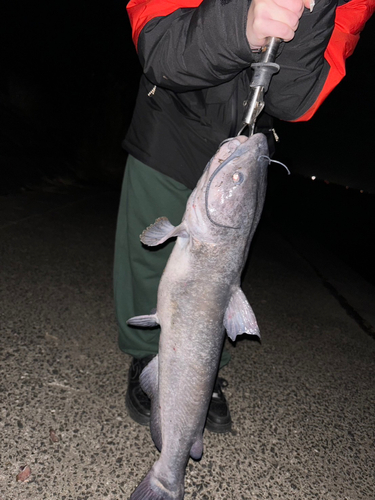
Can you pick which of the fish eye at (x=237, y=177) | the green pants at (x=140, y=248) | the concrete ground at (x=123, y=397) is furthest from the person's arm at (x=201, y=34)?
the concrete ground at (x=123, y=397)

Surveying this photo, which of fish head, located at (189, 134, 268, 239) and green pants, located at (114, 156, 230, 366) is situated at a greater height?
fish head, located at (189, 134, 268, 239)

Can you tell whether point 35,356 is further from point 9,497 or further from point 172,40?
point 172,40

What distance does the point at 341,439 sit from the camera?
2.34 metres

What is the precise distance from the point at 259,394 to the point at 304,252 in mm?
5243

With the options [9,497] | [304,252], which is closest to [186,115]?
[9,497]

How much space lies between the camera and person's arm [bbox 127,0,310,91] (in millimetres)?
1291

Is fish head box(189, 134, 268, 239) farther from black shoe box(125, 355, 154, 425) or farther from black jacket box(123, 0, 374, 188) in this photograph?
black shoe box(125, 355, 154, 425)

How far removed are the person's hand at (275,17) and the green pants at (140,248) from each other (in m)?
0.93

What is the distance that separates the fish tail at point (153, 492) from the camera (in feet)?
5.06

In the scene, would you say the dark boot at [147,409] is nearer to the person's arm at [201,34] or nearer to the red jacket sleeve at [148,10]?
the person's arm at [201,34]

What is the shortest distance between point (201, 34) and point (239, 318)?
113cm

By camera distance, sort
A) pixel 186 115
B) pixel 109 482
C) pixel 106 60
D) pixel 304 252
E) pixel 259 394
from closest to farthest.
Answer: pixel 109 482 < pixel 186 115 < pixel 259 394 < pixel 304 252 < pixel 106 60

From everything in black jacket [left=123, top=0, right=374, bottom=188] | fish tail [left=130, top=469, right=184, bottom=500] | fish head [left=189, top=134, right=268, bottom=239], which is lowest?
fish tail [left=130, top=469, right=184, bottom=500]

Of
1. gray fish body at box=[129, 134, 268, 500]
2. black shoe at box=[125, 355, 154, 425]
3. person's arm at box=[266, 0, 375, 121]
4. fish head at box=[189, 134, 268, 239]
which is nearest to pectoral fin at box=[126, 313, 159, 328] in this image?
gray fish body at box=[129, 134, 268, 500]
